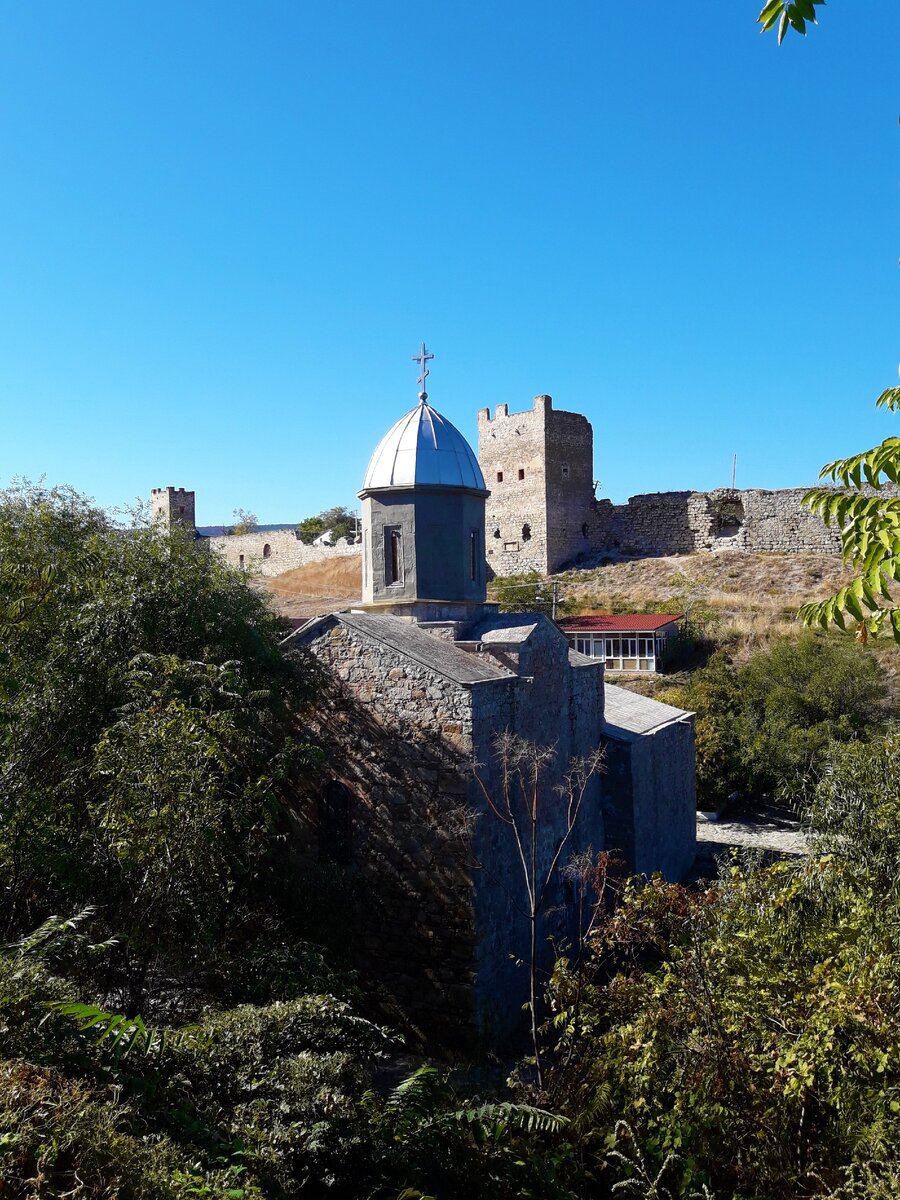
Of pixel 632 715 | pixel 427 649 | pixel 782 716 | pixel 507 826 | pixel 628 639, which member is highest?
pixel 427 649

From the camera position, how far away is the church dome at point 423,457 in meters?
12.8

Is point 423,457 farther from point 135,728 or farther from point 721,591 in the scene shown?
point 721,591

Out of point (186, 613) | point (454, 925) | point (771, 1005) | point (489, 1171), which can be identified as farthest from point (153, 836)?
point (771, 1005)

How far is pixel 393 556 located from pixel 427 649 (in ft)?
7.95

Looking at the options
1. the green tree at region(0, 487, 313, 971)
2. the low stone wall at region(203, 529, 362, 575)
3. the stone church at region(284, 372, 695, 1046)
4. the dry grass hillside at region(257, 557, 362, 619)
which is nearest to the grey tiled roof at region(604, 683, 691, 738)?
the stone church at region(284, 372, 695, 1046)

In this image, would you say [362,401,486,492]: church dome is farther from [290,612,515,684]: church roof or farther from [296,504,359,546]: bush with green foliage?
[296,504,359,546]: bush with green foliage

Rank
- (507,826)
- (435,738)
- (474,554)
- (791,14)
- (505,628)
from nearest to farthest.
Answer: (791,14), (435,738), (507,826), (505,628), (474,554)

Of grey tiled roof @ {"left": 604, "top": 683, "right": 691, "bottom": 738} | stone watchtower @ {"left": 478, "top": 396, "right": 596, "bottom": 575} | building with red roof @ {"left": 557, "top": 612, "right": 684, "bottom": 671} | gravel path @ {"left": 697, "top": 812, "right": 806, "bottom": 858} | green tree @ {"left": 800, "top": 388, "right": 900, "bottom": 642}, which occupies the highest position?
stone watchtower @ {"left": 478, "top": 396, "right": 596, "bottom": 575}

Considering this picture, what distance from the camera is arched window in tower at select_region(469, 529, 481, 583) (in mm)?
13259

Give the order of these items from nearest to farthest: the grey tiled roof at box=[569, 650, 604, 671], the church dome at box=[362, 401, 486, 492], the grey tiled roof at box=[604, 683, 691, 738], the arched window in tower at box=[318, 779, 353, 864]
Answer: the arched window in tower at box=[318, 779, 353, 864] < the church dome at box=[362, 401, 486, 492] < the grey tiled roof at box=[569, 650, 604, 671] < the grey tiled roof at box=[604, 683, 691, 738]

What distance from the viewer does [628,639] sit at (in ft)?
96.6

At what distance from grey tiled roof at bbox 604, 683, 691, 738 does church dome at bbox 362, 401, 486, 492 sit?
5527 millimetres

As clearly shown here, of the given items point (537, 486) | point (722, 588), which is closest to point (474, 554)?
point (722, 588)

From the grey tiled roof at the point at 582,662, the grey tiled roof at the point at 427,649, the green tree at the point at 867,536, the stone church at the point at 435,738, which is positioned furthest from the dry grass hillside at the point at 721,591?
the green tree at the point at 867,536
